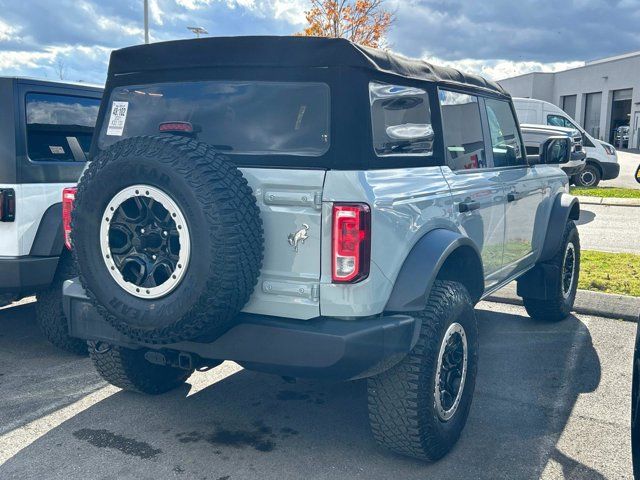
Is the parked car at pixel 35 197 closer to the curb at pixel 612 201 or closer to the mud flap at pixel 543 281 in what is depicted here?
the mud flap at pixel 543 281

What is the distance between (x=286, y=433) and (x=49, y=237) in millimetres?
2172

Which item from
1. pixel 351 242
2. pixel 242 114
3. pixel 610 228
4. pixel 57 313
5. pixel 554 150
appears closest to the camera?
pixel 351 242

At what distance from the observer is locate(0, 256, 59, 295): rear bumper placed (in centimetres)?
452

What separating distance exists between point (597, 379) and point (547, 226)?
140 cm

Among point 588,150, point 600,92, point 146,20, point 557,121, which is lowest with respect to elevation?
point 588,150

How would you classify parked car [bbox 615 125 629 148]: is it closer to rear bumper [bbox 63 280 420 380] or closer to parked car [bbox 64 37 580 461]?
parked car [bbox 64 37 580 461]

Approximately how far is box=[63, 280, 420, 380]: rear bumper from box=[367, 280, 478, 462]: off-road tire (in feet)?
0.32

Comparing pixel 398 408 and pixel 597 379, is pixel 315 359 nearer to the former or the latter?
pixel 398 408

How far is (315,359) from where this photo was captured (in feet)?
9.59

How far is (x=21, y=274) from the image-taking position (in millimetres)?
4523

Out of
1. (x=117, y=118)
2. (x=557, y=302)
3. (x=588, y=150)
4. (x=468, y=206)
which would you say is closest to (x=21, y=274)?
(x=117, y=118)

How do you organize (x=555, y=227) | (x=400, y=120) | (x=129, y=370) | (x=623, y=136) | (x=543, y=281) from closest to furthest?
(x=400, y=120)
(x=129, y=370)
(x=555, y=227)
(x=543, y=281)
(x=623, y=136)

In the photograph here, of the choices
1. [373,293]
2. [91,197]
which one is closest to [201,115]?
[91,197]

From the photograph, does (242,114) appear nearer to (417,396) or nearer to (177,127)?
(177,127)
